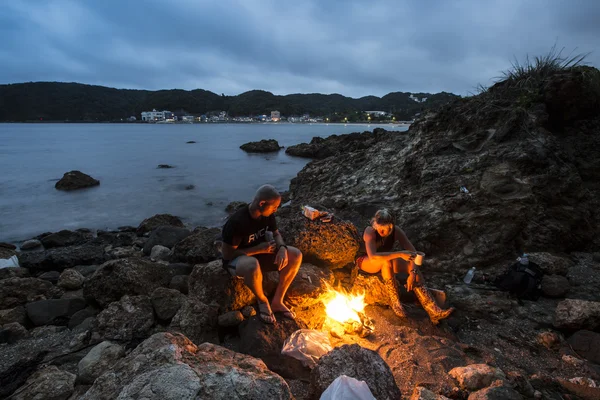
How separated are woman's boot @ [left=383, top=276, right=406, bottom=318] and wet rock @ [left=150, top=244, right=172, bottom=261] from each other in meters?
5.17

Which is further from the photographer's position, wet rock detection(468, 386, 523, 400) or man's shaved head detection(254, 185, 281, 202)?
man's shaved head detection(254, 185, 281, 202)

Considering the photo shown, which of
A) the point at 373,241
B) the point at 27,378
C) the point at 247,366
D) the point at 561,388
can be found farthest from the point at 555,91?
the point at 27,378

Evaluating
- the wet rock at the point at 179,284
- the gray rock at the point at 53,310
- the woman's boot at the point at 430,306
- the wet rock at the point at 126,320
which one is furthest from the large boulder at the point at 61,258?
the woman's boot at the point at 430,306

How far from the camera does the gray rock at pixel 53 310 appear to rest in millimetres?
4785

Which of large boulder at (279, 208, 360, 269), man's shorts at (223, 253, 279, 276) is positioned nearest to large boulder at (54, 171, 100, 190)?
large boulder at (279, 208, 360, 269)

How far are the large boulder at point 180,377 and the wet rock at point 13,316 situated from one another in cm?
344

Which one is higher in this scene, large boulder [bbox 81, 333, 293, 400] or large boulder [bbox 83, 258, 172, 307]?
large boulder [bbox 81, 333, 293, 400]

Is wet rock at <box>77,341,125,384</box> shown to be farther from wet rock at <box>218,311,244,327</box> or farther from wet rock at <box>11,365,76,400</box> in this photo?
wet rock at <box>218,311,244,327</box>

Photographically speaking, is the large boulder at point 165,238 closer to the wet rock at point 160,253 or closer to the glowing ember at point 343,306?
the wet rock at point 160,253

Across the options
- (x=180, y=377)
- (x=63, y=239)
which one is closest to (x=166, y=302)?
(x=180, y=377)

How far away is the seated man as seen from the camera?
3.94 meters

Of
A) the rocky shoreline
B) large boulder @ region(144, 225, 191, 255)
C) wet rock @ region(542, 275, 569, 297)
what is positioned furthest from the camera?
large boulder @ region(144, 225, 191, 255)

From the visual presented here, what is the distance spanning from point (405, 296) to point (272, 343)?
224cm

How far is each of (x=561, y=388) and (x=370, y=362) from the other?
76.1 inches
